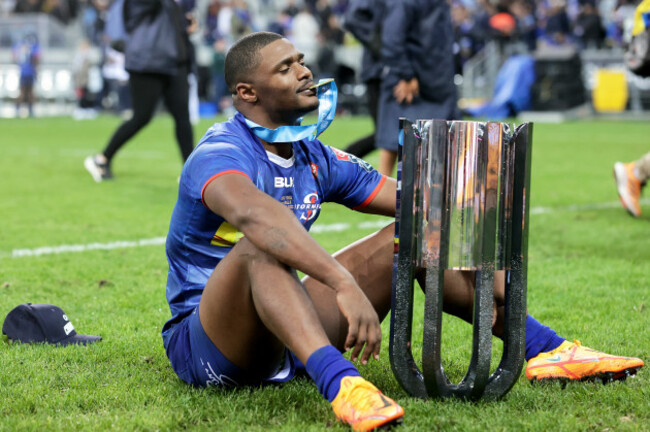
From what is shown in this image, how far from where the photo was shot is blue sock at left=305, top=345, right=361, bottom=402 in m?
2.57

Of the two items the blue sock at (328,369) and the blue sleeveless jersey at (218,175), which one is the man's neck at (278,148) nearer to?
the blue sleeveless jersey at (218,175)

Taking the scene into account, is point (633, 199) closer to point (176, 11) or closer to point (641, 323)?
point (641, 323)

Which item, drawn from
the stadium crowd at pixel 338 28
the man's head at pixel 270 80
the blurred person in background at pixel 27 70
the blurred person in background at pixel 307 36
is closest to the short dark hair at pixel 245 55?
the man's head at pixel 270 80

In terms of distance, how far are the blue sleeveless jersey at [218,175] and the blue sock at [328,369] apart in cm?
54

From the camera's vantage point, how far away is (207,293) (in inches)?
109

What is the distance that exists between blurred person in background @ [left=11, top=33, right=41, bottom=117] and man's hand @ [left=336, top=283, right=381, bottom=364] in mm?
24587

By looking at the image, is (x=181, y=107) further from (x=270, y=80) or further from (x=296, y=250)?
(x=296, y=250)

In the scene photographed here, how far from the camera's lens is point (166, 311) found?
4340 mm

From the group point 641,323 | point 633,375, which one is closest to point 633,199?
→ point 641,323

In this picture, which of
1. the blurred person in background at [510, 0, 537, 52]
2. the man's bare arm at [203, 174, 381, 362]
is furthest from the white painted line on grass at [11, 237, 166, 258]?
the blurred person in background at [510, 0, 537, 52]

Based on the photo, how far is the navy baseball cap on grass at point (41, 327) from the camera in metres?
3.70

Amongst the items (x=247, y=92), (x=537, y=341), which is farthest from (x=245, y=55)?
(x=537, y=341)

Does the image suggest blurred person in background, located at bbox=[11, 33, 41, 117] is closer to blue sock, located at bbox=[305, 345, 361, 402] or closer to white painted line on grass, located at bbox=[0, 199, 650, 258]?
white painted line on grass, located at bbox=[0, 199, 650, 258]

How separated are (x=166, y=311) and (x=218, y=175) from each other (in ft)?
5.83
